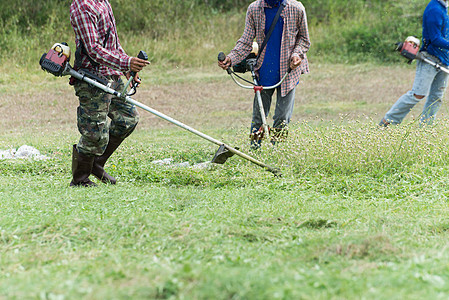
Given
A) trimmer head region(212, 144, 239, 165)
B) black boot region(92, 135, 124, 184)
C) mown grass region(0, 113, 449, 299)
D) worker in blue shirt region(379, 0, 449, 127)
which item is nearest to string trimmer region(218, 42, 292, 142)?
mown grass region(0, 113, 449, 299)

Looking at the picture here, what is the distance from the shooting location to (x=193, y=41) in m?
15.8

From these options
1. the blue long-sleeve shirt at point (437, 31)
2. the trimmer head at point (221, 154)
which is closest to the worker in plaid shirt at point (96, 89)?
the trimmer head at point (221, 154)

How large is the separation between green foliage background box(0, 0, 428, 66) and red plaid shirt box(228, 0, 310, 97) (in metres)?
8.41

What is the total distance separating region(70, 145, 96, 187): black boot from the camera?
17.7 ft

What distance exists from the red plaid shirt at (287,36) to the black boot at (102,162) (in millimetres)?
1731

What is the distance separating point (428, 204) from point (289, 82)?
2371 millimetres

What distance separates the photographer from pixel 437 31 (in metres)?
7.36

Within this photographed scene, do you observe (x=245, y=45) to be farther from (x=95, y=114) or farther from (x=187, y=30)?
(x=187, y=30)

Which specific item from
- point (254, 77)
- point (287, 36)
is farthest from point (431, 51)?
point (254, 77)

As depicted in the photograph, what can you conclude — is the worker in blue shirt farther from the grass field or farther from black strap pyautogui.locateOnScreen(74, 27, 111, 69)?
black strap pyautogui.locateOnScreen(74, 27, 111, 69)

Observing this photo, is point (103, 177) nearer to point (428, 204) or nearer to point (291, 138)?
point (291, 138)

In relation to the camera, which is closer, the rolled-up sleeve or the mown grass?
the mown grass

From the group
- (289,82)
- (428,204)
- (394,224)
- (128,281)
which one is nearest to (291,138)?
(289,82)

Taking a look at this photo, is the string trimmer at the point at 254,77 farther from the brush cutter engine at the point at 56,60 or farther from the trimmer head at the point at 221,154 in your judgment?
the brush cutter engine at the point at 56,60
